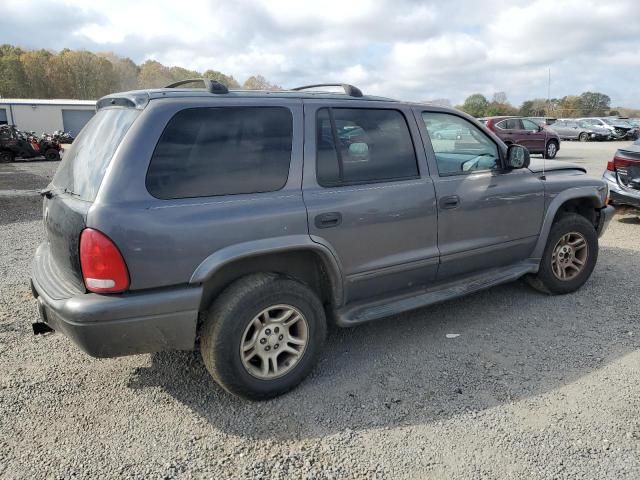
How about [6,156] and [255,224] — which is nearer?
[255,224]

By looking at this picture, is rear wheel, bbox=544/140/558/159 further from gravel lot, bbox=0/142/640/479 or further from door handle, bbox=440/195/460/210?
door handle, bbox=440/195/460/210

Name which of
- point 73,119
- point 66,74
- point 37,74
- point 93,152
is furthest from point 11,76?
point 93,152

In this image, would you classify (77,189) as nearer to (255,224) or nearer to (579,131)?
(255,224)

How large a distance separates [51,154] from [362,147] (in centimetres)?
2478

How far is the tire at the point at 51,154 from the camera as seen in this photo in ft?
79.2

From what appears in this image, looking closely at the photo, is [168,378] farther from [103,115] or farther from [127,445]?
[103,115]

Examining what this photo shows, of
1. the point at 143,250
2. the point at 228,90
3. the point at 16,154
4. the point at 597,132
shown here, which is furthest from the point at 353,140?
the point at 597,132

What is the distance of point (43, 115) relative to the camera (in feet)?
138

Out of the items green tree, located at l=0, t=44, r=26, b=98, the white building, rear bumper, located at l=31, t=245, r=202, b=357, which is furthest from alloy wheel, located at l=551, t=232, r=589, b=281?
green tree, located at l=0, t=44, r=26, b=98

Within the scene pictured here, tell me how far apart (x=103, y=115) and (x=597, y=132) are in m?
34.0

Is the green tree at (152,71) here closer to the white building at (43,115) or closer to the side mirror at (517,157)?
the white building at (43,115)

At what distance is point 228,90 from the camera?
10.4ft

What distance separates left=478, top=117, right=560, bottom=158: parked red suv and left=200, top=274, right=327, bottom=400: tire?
61.6 ft

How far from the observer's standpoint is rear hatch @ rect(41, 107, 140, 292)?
2740 millimetres
